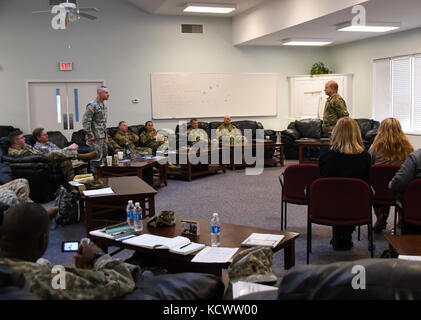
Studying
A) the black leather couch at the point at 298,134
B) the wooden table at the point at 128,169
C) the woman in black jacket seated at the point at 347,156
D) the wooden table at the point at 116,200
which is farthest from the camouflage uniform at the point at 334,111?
the black leather couch at the point at 298,134

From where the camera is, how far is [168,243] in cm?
290

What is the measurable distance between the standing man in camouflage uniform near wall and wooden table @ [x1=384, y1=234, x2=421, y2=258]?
17.7 feet

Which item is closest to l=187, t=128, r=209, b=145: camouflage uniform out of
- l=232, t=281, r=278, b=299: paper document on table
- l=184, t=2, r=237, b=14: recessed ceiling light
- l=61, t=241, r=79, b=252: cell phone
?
l=184, t=2, r=237, b=14: recessed ceiling light

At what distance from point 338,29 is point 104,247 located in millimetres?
7183

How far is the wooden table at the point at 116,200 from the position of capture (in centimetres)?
448

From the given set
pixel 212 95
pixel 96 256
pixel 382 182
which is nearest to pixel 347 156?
pixel 382 182

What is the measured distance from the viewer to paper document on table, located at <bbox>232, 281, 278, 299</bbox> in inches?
70.6

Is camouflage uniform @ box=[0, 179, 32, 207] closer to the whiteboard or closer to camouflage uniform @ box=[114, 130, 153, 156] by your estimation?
camouflage uniform @ box=[114, 130, 153, 156]

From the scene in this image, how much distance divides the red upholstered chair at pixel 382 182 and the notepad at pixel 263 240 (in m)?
1.97

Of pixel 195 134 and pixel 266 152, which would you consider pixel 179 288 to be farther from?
pixel 266 152

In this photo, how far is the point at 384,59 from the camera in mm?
10398
